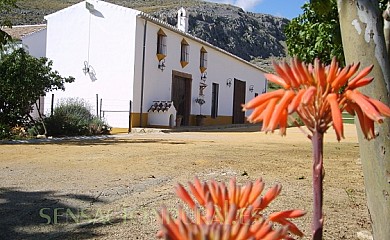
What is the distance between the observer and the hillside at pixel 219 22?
211 feet

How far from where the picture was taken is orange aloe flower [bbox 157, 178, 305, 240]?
1.69ft

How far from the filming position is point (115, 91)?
18.4 meters

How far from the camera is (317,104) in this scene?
0.64 m

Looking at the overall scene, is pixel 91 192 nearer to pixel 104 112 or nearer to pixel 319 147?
pixel 319 147

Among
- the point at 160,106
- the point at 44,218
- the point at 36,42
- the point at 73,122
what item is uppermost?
the point at 36,42

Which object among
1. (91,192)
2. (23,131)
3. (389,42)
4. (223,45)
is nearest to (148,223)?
(91,192)

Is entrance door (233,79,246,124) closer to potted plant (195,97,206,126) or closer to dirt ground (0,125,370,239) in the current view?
potted plant (195,97,206,126)

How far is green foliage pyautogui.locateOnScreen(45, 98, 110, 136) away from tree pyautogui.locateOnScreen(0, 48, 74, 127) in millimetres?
942

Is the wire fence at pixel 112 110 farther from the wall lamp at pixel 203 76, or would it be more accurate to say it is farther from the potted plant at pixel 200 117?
the wall lamp at pixel 203 76

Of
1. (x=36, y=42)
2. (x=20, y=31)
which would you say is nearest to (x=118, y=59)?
(x=36, y=42)

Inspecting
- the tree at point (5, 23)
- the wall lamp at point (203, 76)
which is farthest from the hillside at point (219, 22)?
the tree at point (5, 23)

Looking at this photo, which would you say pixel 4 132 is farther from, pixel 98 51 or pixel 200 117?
pixel 200 117

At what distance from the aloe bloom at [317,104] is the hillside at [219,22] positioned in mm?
56597

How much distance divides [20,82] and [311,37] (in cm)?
897
